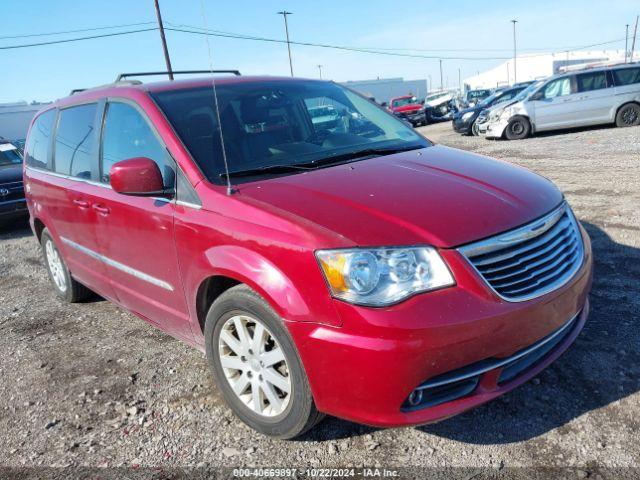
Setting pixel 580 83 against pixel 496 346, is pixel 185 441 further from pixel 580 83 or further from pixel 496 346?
pixel 580 83

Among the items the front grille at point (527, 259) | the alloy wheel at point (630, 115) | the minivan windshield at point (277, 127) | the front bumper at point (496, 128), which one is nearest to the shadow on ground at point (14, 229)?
the minivan windshield at point (277, 127)

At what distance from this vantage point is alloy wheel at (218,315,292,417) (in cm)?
250

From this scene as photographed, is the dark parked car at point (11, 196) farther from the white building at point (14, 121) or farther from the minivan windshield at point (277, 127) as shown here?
the white building at point (14, 121)

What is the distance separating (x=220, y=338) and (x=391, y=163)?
4.50 feet

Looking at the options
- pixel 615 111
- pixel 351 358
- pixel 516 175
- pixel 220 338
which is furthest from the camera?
pixel 615 111

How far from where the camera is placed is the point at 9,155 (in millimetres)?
10273

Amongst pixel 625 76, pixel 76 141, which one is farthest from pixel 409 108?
pixel 76 141

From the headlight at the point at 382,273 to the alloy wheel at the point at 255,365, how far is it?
19.5 inches

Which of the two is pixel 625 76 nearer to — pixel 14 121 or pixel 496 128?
pixel 496 128

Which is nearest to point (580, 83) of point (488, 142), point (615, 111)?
point (615, 111)

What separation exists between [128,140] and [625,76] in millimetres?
14498

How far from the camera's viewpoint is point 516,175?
9.69ft

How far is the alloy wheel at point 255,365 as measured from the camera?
2.50 meters

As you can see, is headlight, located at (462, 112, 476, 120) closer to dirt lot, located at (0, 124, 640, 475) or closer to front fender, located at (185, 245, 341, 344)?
dirt lot, located at (0, 124, 640, 475)
